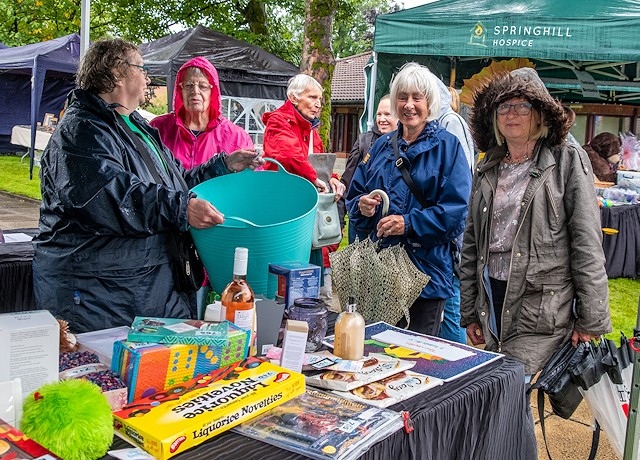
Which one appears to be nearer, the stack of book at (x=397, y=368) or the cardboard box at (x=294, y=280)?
the stack of book at (x=397, y=368)

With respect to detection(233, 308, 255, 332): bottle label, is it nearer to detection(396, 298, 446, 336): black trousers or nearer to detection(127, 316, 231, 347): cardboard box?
detection(127, 316, 231, 347): cardboard box

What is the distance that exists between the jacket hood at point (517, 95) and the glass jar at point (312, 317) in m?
1.13

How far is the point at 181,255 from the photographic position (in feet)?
6.47

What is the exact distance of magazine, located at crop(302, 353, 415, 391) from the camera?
55.2 inches

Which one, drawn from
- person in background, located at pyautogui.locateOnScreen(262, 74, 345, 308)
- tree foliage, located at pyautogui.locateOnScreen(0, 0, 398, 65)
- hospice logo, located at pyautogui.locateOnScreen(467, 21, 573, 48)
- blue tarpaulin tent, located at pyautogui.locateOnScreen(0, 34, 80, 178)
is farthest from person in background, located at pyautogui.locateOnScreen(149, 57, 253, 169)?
tree foliage, located at pyautogui.locateOnScreen(0, 0, 398, 65)

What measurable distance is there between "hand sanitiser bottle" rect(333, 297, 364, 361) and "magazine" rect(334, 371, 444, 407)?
0.13m

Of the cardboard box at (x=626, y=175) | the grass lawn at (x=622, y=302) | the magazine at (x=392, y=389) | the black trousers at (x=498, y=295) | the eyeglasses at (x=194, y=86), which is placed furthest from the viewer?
the cardboard box at (x=626, y=175)

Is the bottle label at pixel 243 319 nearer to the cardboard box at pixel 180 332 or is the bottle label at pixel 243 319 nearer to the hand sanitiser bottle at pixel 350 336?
the cardboard box at pixel 180 332

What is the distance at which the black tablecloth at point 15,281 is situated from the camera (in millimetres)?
3113

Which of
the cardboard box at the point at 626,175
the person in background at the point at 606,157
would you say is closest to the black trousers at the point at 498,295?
the cardboard box at the point at 626,175

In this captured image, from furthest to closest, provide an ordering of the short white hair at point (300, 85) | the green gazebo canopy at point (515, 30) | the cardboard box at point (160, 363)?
the green gazebo canopy at point (515, 30), the short white hair at point (300, 85), the cardboard box at point (160, 363)

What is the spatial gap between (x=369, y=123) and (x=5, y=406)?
15.0 feet

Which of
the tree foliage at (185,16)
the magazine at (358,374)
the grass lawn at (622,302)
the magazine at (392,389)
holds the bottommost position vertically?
the grass lawn at (622,302)

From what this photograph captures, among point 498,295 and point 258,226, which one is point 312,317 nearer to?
point 258,226
